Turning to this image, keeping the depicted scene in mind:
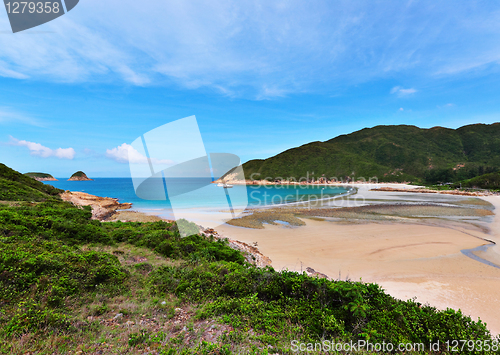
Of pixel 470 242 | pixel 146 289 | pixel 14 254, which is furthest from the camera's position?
pixel 470 242

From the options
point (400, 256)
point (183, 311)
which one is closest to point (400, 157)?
point (400, 256)

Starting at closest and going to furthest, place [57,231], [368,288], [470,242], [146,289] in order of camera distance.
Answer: [368,288] < [146,289] < [57,231] < [470,242]

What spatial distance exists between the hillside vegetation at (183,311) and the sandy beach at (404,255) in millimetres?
3081

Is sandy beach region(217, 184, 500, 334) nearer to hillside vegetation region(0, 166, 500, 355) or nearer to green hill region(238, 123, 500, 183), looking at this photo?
hillside vegetation region(0, 166, 500, 355)

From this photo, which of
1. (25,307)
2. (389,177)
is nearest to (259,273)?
(25,307)

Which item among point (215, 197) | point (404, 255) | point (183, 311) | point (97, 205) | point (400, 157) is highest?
point (400, 157)

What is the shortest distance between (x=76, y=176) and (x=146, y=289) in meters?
227

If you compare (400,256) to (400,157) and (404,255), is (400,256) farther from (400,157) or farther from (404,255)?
(400,157)

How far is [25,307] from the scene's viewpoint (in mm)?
3744

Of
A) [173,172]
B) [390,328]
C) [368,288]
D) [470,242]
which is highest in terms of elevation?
[173,172]

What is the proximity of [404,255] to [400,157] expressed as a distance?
133 metres

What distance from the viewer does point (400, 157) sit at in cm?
11706

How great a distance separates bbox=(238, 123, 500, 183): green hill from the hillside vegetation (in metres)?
103

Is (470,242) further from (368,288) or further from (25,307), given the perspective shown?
(25,307)
